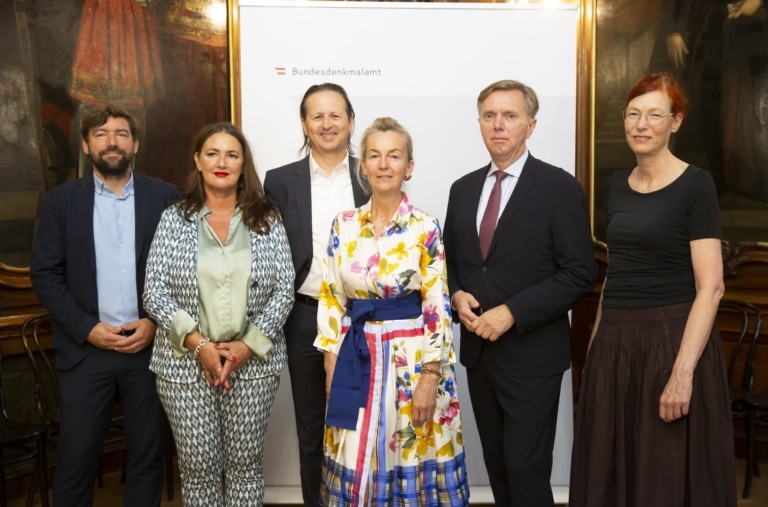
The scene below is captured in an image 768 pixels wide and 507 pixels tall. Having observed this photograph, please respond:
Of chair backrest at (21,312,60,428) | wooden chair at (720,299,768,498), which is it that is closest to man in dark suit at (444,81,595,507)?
wooden chair at (720,299,768,498)

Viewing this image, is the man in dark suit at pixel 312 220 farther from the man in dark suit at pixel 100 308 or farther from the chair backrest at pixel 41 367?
the chair backrest at pixel 41 367

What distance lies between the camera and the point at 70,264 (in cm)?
293

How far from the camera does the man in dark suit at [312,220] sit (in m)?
3.06

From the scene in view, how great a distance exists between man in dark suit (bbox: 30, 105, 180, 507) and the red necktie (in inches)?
50.3

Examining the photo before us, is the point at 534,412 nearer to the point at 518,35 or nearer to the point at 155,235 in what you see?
the point at 155,235

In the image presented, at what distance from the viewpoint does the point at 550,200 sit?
2.65 metres

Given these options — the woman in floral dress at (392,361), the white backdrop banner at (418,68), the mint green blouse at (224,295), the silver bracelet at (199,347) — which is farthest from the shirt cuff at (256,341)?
the white backdrop banner at (418,68)

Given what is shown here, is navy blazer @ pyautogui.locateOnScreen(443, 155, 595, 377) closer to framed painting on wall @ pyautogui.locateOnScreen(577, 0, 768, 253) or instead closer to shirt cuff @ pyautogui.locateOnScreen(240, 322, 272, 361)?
shirt cuff @ pyautogui.locateOnScreen(240, 322, 272, 361)

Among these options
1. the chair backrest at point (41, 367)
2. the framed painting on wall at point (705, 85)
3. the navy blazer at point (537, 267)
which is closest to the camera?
the navy blazer at point (537, 267)

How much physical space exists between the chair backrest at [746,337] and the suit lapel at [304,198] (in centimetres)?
245

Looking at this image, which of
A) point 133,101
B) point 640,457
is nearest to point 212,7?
point 133,101

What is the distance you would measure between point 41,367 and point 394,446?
247 cm

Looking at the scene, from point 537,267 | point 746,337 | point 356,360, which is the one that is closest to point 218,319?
point 356,360

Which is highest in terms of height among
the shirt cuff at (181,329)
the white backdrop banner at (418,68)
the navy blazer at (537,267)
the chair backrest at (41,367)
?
the white backdrop banner at (418,68)
